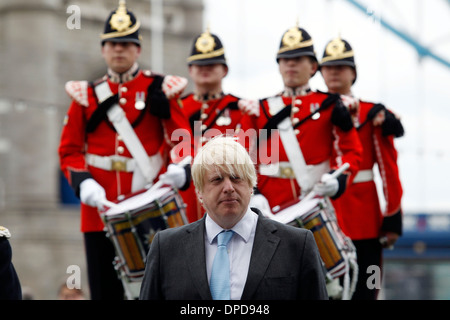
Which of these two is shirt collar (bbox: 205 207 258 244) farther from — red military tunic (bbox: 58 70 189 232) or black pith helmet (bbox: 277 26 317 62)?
black pith helmet (bbox: 277 26 317 62)

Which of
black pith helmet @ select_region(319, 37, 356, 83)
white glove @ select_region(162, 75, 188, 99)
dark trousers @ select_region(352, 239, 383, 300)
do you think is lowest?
dark trousers @ select_region(352, 239, 383, 300)

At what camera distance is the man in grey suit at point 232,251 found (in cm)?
437

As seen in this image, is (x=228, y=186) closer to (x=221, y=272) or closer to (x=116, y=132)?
(x=221, y=272)

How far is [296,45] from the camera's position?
24.8 ft

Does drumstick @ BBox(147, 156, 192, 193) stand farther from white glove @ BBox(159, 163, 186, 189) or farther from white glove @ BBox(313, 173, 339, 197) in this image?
white glove @ BBox(313, 173, 339, 197)

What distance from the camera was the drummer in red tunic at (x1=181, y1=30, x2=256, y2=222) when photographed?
27.3 ft

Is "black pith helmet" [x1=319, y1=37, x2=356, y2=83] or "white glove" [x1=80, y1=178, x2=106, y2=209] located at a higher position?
"black pith helmet" [x1=319, y1=37, x2=356, y2=83]

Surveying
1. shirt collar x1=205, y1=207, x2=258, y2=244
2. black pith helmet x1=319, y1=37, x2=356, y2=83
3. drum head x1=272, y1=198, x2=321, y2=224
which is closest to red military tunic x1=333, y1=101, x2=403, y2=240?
black pith helmet x1=319, y1=37, x2=356, y2=83

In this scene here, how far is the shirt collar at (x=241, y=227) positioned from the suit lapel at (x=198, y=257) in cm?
3

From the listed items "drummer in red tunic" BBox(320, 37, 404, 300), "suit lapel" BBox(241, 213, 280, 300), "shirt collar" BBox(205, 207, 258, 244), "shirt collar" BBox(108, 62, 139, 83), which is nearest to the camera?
"suit lapel" BBox(241, 213, 280, 300)

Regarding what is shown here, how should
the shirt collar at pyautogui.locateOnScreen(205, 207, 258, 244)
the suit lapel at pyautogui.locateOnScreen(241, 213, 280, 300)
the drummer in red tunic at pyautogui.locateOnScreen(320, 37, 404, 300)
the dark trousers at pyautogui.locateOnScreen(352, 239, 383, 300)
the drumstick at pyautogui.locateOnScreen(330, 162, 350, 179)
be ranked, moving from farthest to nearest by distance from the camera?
the drummer in red tunic at pyautogui.locateOnScreen(320, 37, 404, 300) → the dark trousers at pyautogui.locateOnScreen(352, 239, 383, 300) → the drumstick at pyautogui.locateOnScreen(330, 162, 350, 179) → the shirt collar at pyautogui.locateOnScreen(205, 207, 258, 244) → the suit lapel at pyautogui.locateOnScreen(241, 213, 280, 300)

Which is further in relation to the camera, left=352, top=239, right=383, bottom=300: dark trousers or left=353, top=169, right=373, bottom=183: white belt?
left=353, top=169, right=373, bottom=183: white belt

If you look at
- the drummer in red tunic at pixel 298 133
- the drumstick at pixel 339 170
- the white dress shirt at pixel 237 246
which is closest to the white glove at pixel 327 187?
the drumstick at pixel 339 170

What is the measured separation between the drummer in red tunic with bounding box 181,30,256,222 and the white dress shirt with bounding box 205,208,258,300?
3.63m
